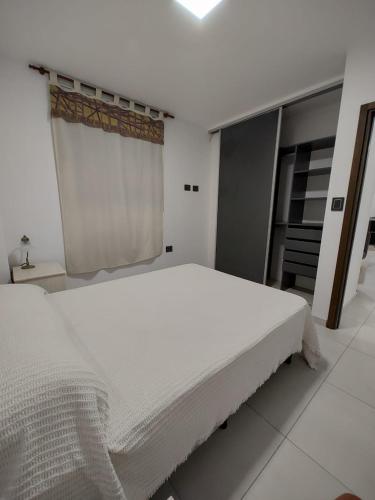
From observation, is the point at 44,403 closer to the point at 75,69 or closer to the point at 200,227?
the point at 75,69

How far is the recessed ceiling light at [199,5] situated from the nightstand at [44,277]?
83.8 inches

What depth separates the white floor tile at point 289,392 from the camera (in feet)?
3.74

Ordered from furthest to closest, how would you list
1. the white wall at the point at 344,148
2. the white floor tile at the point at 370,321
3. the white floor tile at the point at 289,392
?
the white floor tile at the point at 370,321 < the white wall at the point at 344,148 < the white floor tile at the point at 289,392

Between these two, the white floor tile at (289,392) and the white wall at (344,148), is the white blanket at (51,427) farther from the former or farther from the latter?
the white wall at (344,148)

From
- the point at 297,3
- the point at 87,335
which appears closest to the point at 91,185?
the point at 87,335

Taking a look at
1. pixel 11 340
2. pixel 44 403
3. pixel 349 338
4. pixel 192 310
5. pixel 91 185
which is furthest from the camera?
pixel 91 185

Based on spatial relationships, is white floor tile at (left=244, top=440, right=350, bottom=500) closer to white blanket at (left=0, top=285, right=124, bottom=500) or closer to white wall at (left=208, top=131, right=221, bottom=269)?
white blanket at (left=0, top=285, right=124, bottom=500)

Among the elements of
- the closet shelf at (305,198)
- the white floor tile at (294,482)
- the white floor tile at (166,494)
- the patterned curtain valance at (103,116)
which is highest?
the patterned curtain valance at (103,116)

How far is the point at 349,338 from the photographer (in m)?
1.83

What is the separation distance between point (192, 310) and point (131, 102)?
245cm

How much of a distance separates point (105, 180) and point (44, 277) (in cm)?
123

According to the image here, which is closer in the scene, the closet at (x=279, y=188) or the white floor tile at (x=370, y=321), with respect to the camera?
the white floor tile at (x=370, y=321)

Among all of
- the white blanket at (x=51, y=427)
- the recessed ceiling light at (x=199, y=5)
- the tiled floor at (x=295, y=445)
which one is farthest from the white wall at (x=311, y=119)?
the white blanket at (x=51, y=427)

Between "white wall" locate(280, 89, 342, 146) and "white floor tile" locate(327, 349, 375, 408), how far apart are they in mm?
2484
